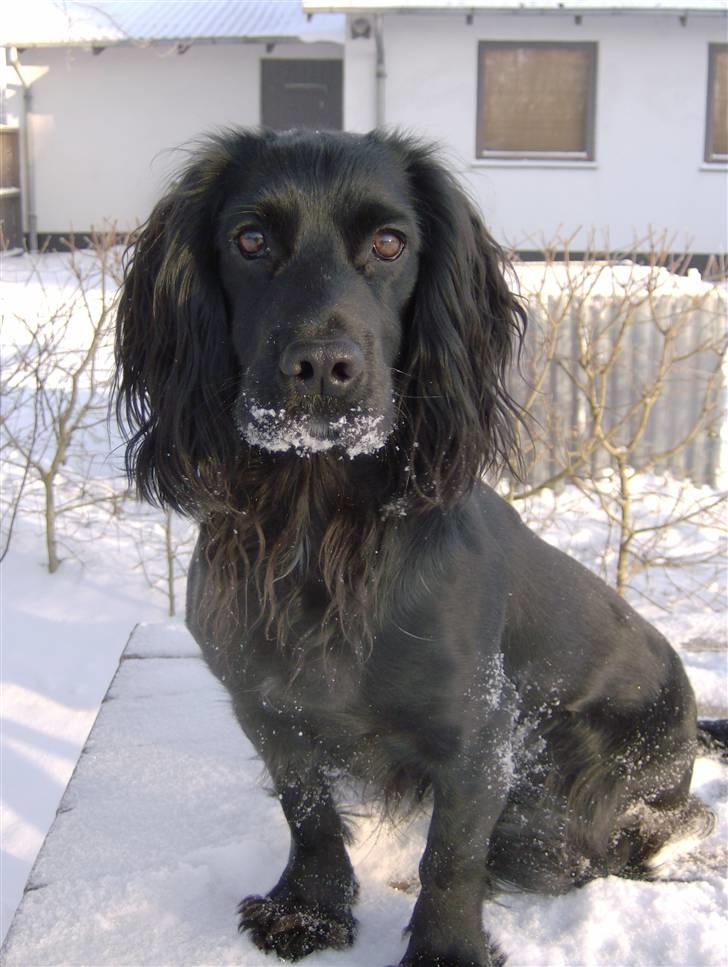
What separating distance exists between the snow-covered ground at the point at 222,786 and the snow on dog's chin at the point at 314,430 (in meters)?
1.02

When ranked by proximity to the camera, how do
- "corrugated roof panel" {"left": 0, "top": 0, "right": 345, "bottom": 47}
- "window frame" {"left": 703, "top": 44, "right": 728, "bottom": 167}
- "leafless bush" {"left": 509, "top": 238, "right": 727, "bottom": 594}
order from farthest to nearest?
"corrugated roof panel" {"left": 0, "top": 0, "right": 345, "bottom": 47} < "window frame" {"left": 703, "top": 44, "right": 728, "bottom": 167} < "leafless bush" {"left": 509, "top": 238, "right": 727, "bottom": 594}

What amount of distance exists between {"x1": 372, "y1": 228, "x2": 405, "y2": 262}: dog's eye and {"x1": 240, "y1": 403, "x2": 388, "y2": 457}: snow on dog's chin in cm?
34

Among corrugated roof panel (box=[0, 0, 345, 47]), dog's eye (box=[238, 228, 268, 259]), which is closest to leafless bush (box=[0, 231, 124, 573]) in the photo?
dog's eye (box=[238, 228, 268, 259])

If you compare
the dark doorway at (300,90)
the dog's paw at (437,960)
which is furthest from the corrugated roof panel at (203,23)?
the dog's paw at (437,960)

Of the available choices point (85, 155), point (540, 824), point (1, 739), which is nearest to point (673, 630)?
point (540, 824)

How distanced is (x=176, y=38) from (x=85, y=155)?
9.57 feet

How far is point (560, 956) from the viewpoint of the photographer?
1.92 meters

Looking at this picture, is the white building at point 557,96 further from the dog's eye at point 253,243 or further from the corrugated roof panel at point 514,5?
the dog's eye at point 253,243

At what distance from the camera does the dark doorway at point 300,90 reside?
16.1 meters

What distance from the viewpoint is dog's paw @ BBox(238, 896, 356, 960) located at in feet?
6.39

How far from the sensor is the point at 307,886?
2.05 metres

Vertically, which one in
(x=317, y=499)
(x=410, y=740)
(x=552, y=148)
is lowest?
(x=410, y=740)

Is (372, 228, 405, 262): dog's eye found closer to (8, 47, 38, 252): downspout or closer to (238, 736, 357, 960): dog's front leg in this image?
(238, 736, 357, 960): dog's front leg

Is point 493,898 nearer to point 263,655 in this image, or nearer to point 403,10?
point 263,655
